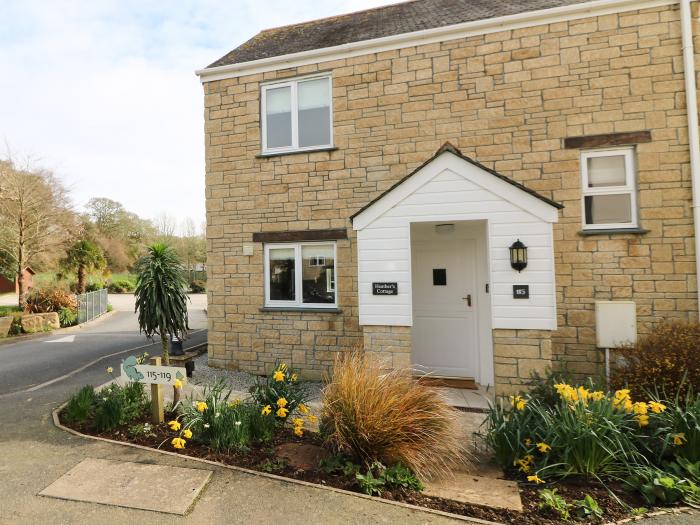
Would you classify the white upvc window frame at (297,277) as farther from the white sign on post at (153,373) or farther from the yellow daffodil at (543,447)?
the yellow daffodil at (543,447)

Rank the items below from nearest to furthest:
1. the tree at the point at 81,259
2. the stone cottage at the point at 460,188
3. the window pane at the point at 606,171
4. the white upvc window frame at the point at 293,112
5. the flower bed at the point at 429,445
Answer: the flower bed at the point at 429,445, the stone cottage at the point at 460,188, the window pane at the point at 606,171, the white upvc window frame at the point at 293,112, the tree at the point at 81,259

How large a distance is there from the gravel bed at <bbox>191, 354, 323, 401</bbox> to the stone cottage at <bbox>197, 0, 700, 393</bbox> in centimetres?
31

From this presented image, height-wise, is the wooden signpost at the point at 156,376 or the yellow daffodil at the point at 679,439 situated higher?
the wooden signpost at the point at 156,376

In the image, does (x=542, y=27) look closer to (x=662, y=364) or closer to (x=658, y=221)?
(x=658, y=221)

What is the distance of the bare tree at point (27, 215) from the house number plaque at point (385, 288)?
17.5m

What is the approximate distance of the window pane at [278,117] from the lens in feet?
25.9

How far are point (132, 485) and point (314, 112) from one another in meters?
6.91

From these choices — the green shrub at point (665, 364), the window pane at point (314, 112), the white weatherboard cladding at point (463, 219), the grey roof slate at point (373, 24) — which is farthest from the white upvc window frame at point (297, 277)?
the green shrub at point (665, 364)

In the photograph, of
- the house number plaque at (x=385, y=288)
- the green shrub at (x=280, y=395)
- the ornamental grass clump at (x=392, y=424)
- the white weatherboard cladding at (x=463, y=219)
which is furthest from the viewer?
the house number plaque at (x=385, y=288)

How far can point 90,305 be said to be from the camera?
58.8 ft

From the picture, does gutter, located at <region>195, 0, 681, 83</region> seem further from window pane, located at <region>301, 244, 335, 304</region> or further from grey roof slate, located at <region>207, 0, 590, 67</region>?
window pane, located at <region>301, 244, 335, 304</region>

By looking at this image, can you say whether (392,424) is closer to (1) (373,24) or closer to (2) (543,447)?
(2) (543,447)

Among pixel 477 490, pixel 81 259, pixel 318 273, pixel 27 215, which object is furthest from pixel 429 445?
pixel 81 259

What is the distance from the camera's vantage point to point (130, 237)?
135 feet
